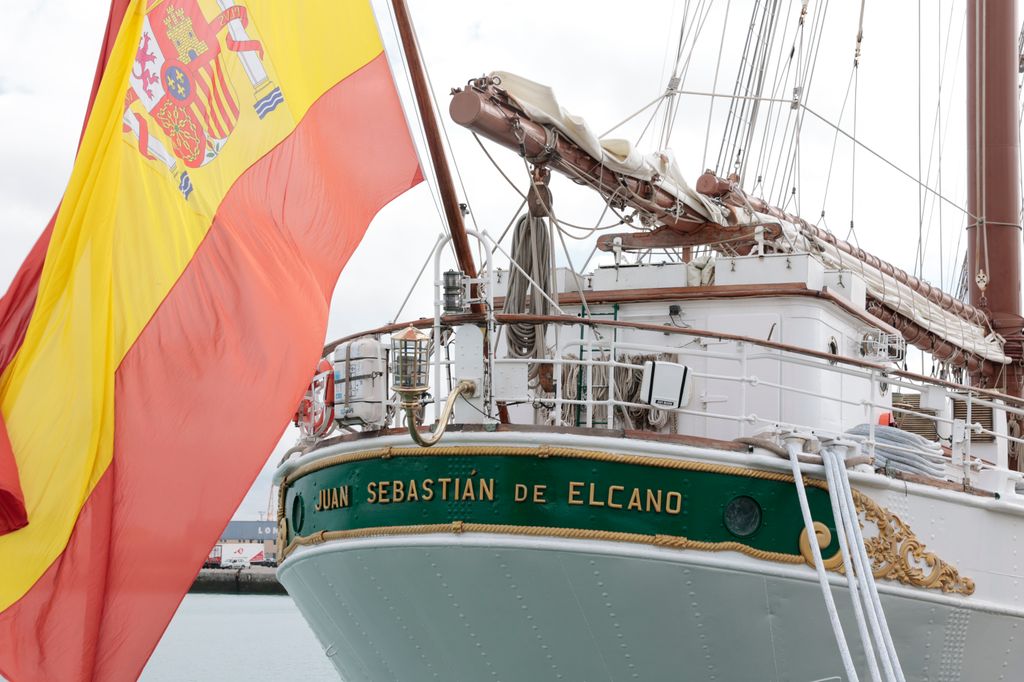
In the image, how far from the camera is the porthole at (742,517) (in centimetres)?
983

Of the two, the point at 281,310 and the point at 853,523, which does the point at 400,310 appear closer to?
the point at 281,310

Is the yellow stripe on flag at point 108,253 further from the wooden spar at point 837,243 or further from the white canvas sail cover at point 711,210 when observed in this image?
the wooden spar at point 837,243

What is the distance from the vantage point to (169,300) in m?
7.77

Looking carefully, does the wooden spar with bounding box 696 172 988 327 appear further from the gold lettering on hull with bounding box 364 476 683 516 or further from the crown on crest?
the crown on crest

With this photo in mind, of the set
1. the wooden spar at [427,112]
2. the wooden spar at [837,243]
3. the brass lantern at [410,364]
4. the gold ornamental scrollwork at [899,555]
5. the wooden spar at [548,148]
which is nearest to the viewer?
the brass lantern at [410,364]

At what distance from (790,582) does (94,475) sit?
5234mm

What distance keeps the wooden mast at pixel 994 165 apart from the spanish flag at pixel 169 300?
47.7 ft

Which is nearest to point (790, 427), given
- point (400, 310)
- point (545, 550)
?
point (545, 550)

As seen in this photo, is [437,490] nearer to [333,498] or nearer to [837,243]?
[333,498]

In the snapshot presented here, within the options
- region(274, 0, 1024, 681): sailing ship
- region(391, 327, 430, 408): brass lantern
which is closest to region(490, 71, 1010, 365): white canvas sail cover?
region(274, 0, 1024, 681): sailing ship

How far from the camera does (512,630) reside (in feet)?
33.1

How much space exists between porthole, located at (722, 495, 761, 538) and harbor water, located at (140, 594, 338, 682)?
16344 mm

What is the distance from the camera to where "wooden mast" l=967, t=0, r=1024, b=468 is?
20.5 m

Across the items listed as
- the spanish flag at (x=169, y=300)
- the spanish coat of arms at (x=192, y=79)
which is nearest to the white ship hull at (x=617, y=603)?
the spanish flag at (x=169, y=300)
